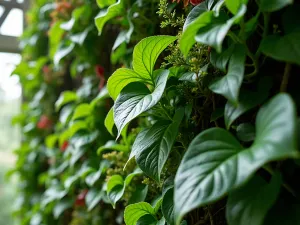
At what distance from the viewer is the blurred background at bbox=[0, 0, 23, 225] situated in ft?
7.25

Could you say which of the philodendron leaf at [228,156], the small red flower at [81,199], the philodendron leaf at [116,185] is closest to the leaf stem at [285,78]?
the philodendron leaf at [228,156]

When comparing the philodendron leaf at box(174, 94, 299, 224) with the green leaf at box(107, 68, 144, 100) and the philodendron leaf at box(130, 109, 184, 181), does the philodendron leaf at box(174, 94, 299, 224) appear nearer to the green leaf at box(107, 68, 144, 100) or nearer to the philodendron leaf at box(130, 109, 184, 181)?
the philodendron leaf at box(130, 109, 184, 181)

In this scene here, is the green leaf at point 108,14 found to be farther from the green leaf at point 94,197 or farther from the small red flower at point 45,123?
the small red flower at point 45,123

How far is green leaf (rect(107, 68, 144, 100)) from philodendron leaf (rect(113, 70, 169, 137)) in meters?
0.02

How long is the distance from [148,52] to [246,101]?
211 mm

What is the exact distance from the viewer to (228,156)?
460 millimetres

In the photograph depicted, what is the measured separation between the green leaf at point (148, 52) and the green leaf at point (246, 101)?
17cm

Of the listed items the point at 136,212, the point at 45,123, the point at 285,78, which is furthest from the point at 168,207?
the point at 45,123

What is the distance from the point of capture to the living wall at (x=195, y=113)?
45cm

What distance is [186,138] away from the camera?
72 cm

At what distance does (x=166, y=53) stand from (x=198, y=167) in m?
0.47

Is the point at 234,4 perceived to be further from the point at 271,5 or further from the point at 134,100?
the point at 134,100

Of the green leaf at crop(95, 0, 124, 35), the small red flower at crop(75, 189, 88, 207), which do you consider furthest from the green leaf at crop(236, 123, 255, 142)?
the small red flower at crop(75, 189, 88, 207)

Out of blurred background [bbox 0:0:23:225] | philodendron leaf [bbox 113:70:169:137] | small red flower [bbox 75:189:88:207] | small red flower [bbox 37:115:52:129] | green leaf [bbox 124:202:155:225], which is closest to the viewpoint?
philodendron leaf [bbox 113:70:169:137]
